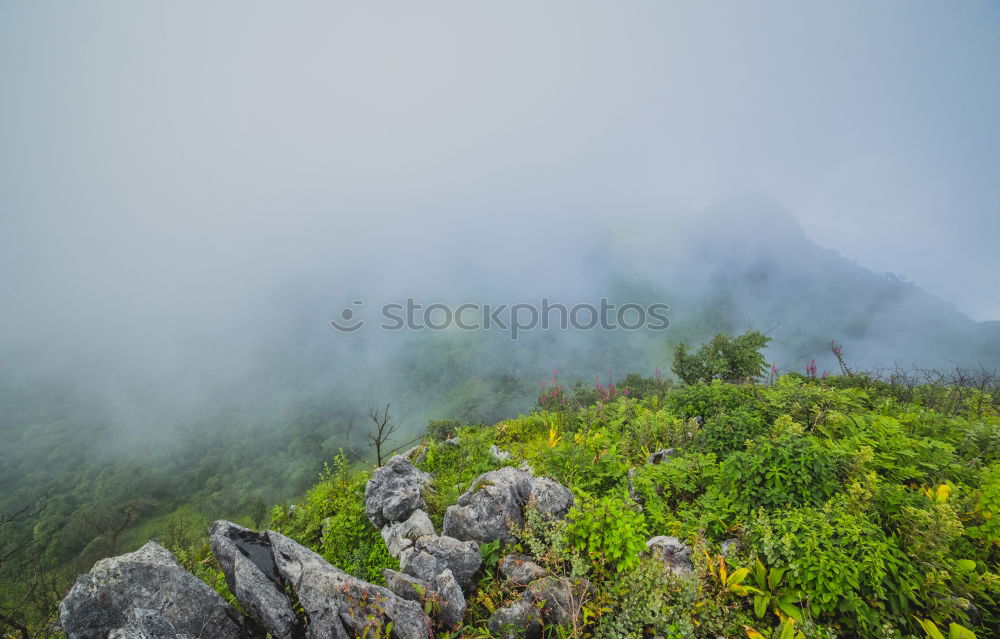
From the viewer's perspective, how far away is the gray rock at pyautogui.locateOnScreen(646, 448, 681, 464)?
9.59 metres

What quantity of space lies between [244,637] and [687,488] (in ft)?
26.6

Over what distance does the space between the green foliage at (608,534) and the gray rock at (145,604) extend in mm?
5384

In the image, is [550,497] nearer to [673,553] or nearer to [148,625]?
[673,553]

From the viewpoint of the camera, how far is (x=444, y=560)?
20.6 ft

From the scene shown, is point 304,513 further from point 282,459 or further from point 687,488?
point 282,459

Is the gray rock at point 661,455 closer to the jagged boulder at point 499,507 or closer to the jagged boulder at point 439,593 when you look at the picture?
the jagged boulder at point 499,507

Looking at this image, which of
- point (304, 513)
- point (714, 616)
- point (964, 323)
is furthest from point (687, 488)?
point (964, 323)

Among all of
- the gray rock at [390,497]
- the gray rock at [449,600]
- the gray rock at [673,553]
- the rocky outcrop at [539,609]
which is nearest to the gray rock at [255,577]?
the gray rock at [449,600]

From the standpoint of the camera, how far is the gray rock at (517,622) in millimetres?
5074

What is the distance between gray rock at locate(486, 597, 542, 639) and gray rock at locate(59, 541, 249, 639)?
12.5ft

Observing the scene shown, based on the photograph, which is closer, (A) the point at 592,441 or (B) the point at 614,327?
(A) the point at 592,441

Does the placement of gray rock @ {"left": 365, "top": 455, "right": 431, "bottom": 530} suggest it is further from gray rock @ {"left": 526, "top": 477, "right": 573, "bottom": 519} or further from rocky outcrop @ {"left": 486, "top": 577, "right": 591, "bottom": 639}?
rocky outcrop @ {"left": 486, "top": 577, "right": 591, "bottom": 639}

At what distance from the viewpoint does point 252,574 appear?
5695 mm

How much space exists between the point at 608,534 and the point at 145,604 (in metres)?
6.85
